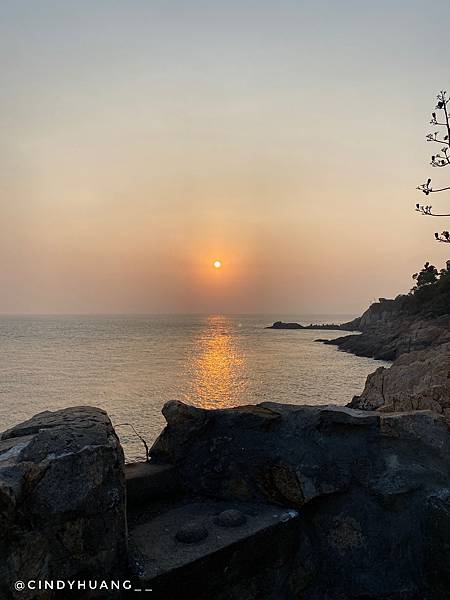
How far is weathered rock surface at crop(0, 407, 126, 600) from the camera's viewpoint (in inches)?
137

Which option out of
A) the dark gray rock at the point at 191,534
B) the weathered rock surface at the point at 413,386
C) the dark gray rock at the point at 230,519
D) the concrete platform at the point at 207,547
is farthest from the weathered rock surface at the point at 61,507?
the weathered rock surface at the point at 413,386

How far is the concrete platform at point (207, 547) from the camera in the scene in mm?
4012

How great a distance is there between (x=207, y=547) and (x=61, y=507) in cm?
138

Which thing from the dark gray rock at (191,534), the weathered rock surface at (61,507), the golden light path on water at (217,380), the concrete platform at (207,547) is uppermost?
the weathered rock surface at (61,507)

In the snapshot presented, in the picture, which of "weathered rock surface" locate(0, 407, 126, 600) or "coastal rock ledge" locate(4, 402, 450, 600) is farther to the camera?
"coastal rock ledge" locate(4, 402, 450, 600)

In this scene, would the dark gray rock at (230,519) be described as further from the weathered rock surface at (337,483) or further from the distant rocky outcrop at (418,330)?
the distant rocky outcrop at (418,330)

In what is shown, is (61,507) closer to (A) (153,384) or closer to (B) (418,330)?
(A) (153,384)

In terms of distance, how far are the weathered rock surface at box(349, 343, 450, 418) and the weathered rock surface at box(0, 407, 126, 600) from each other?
6336 mm

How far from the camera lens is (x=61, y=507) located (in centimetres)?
367

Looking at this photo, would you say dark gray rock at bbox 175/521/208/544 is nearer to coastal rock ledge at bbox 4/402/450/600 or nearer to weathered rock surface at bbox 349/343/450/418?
coastal rock ledge at bbox 4/402/450/600

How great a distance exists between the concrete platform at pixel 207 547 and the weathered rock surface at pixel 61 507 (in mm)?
377

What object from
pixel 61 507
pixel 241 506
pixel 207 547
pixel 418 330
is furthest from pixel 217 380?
pixel 61 507

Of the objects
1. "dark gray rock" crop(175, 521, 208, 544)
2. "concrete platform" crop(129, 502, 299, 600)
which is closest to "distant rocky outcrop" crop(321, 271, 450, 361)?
"concrete platform" crop(129, 502, 299, 600)

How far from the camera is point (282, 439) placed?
5.50 meters
